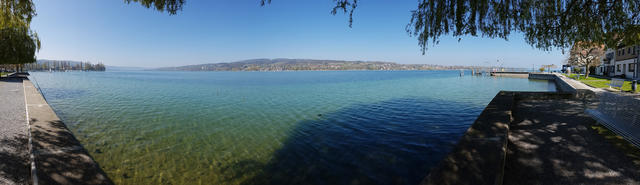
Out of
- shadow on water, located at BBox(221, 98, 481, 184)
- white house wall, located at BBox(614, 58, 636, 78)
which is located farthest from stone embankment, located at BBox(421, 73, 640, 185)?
white house wall, located at BBox(614, 58, 636, 78)

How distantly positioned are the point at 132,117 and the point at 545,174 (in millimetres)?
13078

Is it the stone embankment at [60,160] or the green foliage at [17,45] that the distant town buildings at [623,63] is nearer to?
the stone embankment at [60,160]

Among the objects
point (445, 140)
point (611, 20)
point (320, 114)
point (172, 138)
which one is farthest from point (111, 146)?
point (611, 20)

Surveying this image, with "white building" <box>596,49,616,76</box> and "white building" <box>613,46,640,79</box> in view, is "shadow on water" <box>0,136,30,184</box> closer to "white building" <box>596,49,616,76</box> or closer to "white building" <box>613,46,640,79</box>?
"white building" <box>613,46,640,79</box>

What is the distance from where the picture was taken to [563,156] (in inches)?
152

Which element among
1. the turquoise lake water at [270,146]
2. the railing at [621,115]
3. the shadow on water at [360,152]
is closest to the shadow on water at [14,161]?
the turquoise lake water at [270,146]

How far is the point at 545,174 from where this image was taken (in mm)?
3334

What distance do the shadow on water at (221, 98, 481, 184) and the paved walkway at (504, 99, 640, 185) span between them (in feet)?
5.08

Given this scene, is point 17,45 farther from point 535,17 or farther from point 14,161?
point 535,17

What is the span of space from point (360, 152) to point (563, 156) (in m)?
3.58

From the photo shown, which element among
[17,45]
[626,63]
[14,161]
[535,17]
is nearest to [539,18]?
[535,17]

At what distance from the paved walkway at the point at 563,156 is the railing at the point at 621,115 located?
26 centimetres

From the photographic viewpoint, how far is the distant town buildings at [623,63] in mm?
25614

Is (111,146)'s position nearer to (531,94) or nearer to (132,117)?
(132,117)
